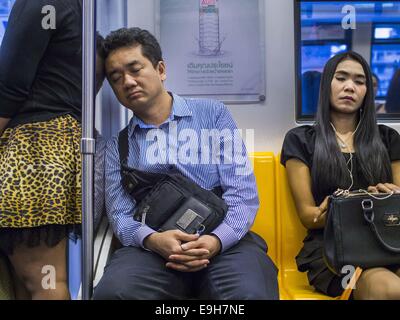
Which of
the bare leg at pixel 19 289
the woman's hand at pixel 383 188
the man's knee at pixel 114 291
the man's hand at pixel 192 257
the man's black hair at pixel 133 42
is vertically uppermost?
the man's black hair at pixel 133 42

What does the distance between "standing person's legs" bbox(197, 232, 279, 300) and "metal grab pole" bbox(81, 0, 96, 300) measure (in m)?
0.44

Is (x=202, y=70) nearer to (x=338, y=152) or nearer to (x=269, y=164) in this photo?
(x=269, y=164)

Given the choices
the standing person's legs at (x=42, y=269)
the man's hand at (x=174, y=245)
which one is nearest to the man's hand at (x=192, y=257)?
the man's hand at (x=174, y=245)

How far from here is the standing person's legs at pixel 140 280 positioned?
177 centimetres

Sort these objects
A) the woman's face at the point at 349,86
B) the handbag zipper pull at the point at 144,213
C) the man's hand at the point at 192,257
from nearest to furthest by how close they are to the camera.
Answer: the man's hand at the point at 192,257 → the handbag zipper pull at the point at 144,213 → the woman's face at the point at 349,86

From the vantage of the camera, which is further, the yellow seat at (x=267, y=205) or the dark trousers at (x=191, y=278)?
the yellow seat at (x=267, y=205)

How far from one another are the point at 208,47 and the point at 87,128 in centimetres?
103

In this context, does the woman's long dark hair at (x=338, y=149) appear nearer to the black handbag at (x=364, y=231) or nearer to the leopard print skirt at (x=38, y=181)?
the black handbag at (x=364, y=231)

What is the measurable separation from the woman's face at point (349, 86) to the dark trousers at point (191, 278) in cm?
84

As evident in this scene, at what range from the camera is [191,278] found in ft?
6.43

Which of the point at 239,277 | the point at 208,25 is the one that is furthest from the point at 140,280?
the point at 208,25
